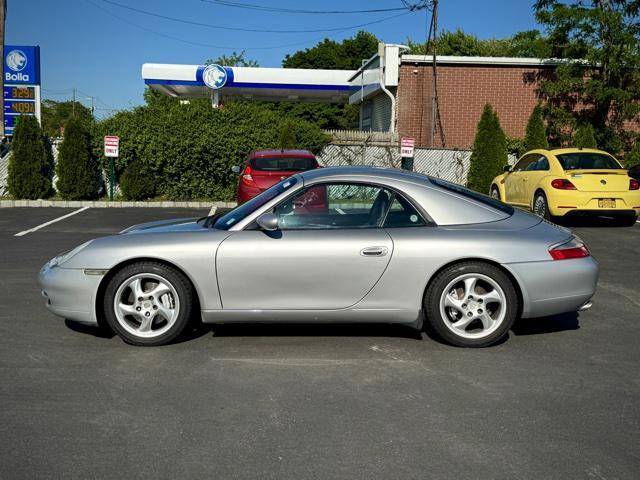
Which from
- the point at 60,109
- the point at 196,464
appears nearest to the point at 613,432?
the point at 196,464

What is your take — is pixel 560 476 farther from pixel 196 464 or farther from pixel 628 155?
pixel 628 155

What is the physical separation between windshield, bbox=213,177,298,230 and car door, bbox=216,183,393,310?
20 centimetres

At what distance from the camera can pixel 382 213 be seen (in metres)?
5.46

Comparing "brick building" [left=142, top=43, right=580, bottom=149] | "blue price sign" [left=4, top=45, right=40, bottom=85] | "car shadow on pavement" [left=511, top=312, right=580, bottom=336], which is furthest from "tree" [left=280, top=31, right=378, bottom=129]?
"car shadow on pavement" [left=511, top=312, right=580, bottom=336]

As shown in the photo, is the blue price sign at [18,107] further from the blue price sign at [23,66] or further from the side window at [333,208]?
the side window at [333,208]

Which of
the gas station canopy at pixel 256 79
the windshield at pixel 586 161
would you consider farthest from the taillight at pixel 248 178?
the gas station canopy at pixel 256 79

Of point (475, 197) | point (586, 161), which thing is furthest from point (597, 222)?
point (475, 197)

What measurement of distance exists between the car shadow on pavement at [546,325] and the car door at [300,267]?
61.1 inches

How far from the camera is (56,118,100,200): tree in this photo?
18547 mm

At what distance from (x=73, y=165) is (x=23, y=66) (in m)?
5.19

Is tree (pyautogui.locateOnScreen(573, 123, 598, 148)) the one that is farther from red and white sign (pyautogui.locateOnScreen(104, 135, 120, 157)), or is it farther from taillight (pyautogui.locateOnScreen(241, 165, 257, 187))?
red and white sign (pyautogui.locateOnScreen(104, 135, 120, 157))

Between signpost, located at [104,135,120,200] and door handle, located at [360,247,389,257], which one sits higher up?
signpost, located at [104,135,120,200]

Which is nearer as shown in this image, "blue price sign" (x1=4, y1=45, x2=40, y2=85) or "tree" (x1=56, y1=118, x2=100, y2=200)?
"tree" (x1=56, y1=118, x2=100, y2=200)

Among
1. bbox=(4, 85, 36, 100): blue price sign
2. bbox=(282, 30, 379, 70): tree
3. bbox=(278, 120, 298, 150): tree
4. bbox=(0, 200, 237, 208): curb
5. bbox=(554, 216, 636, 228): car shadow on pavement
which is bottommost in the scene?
bbox=(0, 200, 237, 208): curb
